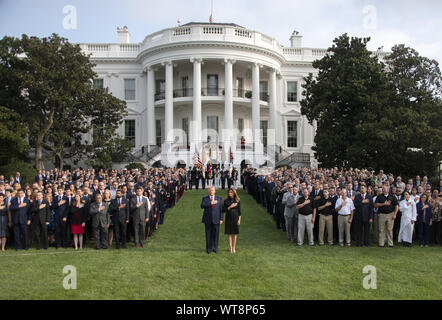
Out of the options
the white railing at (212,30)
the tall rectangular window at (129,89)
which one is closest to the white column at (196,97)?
the white railing at (212,30)

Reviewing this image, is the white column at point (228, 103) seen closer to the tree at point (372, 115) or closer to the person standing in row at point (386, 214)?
the tree at point (372, 115)

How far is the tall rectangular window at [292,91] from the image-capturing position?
132 feet

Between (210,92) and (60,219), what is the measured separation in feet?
88.4

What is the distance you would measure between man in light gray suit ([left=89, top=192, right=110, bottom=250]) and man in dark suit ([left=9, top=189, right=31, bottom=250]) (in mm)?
1982

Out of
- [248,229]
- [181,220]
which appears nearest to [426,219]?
[248,229]

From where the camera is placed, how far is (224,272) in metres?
8.20

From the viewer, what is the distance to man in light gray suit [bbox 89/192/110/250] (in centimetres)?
1080

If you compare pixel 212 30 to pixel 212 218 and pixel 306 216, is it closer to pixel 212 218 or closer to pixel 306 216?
pixel 306 216

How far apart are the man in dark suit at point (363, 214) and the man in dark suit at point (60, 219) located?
876 centimetres

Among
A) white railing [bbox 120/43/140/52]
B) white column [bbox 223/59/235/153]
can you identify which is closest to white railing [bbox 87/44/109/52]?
white railing [bbox 120/43/140/52]

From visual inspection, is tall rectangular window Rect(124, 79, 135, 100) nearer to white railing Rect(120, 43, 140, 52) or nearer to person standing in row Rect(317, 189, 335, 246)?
white railing Rect(120, 43, 140, 52)

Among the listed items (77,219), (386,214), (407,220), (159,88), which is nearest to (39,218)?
(77,219)

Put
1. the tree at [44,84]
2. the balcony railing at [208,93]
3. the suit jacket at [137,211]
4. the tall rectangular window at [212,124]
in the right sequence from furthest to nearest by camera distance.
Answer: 1. the balcony railing at [208,93]
2. the tall rectangular window at [212,124]
3. the tree at [44,84]
4. the suit jacket at [137,211]

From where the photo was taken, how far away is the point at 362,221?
11438mm
